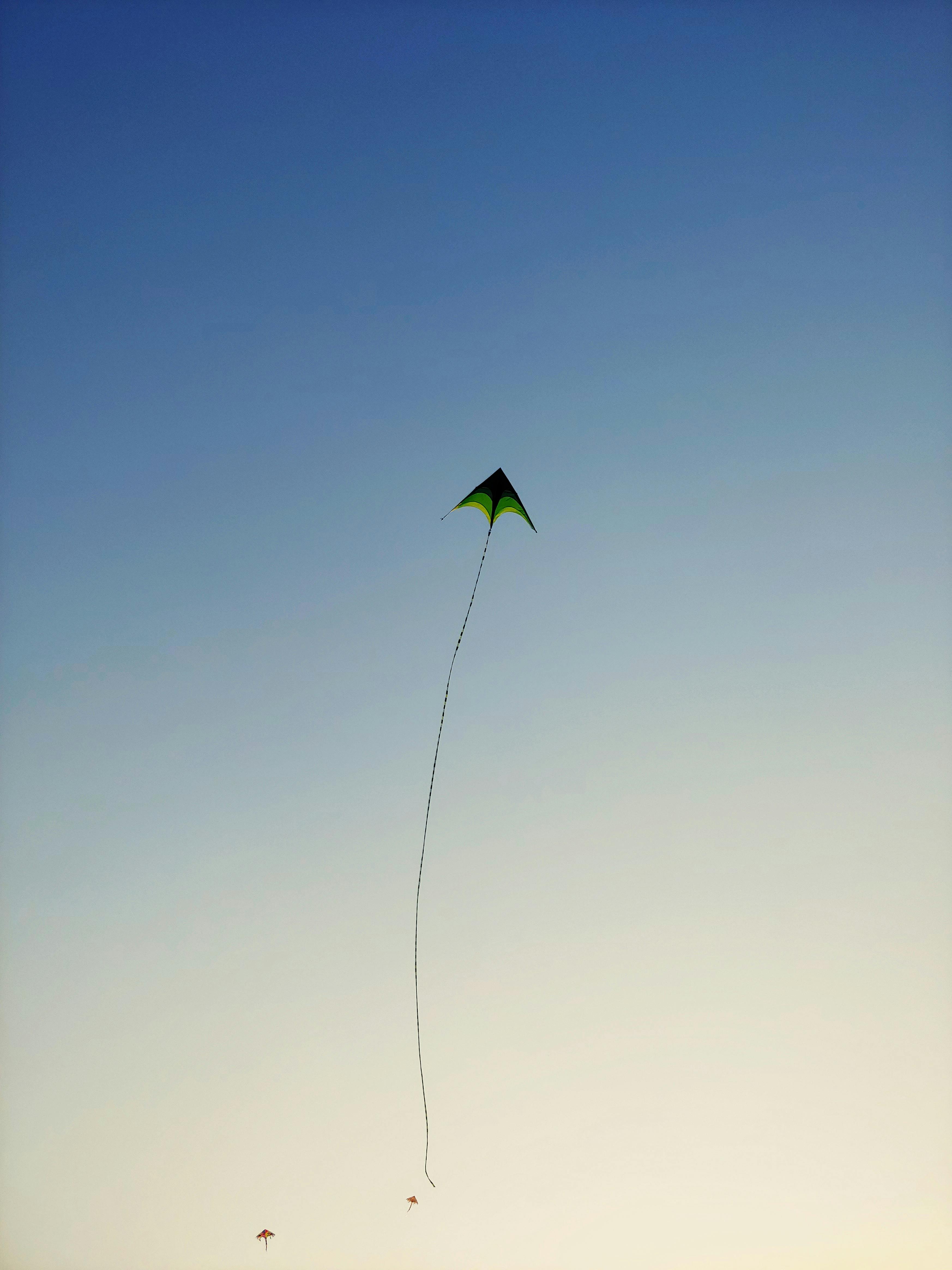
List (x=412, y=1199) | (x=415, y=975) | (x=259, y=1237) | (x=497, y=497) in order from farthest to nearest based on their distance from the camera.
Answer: (x=259, y=1237) → (x=412, y=1199) → (x=497, y=497) → (x=415, y=975)

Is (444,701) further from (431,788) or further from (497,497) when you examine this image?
(497,497)

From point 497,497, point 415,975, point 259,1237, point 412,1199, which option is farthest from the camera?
point 259,1237

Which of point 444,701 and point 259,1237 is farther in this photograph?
point 259,1237

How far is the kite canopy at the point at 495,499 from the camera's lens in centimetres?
1397

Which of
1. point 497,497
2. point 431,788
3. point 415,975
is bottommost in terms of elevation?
point 415,975

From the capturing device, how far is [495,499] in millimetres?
14062

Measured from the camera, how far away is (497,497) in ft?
46.1

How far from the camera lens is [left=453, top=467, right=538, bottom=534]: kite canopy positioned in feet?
45.8

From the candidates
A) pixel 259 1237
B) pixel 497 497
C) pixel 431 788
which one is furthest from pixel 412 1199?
pixel 497 497

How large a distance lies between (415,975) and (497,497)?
22.8ft

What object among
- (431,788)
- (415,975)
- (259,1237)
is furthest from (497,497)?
(259,1237)

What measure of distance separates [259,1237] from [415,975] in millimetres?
18254

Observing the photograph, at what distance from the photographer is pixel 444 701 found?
12.7 m

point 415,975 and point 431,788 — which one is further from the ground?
point 431,788
